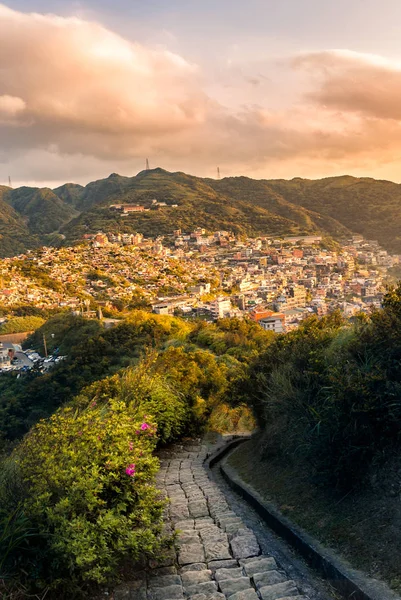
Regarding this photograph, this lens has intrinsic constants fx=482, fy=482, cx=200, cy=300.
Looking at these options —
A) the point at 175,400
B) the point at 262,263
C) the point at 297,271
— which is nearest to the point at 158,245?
the point at 262,263

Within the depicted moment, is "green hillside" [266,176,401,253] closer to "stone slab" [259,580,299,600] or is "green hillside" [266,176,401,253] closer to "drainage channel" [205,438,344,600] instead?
"drainage channel" [205,438,344,600]

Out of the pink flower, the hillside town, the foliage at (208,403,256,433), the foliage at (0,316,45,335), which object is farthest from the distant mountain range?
the pink flower

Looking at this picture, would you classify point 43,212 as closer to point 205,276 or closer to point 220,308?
point 205,276

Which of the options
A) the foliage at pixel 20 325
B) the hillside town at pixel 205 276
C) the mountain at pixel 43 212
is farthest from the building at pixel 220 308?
the mountain at pixel 43 212

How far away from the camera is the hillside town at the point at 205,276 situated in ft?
215

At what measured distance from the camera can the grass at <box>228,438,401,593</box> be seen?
346 centimetres

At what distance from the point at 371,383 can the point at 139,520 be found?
240cm

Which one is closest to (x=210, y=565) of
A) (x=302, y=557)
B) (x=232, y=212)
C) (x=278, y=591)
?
(x=278, y=591)

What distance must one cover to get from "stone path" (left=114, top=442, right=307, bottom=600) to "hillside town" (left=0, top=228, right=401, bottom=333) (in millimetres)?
46273

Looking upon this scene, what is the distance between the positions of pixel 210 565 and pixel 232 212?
13251cm

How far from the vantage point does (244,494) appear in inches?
226

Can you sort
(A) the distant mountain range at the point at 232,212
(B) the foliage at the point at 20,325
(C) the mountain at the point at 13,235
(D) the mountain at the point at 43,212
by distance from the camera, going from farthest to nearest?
(D) the mountain at the point at 43,212 → (C) the mountain at the point at 13,235 → (A) the distant mountain range at the point at 232,212 → (B) the foliage at the point at 20,325

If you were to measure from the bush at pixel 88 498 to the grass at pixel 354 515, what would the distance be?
139cm

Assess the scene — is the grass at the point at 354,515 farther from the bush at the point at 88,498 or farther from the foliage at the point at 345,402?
the bush at the point at 88,498
